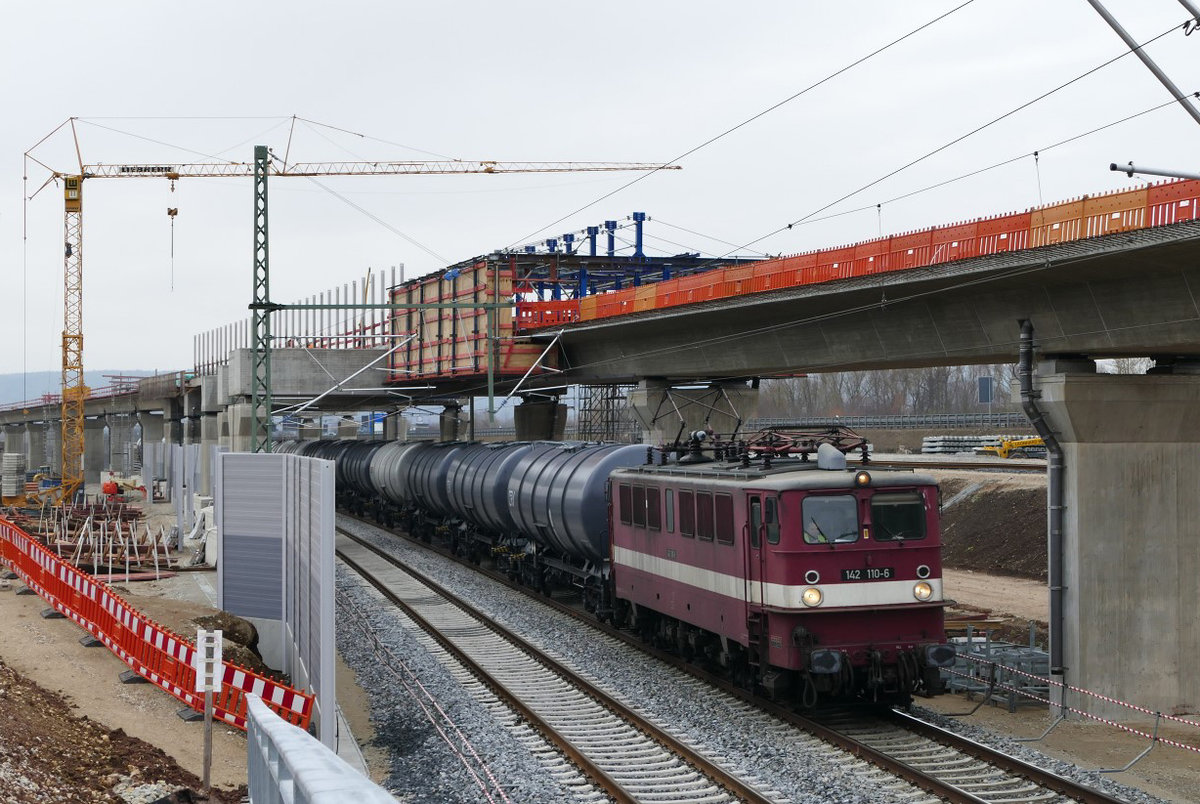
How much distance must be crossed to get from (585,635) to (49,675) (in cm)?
927

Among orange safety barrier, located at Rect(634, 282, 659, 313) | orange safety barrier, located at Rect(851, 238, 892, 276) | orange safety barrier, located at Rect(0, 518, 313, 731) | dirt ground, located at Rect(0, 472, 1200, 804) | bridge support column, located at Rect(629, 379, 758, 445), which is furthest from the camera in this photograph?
bridge support column, located at Rect(629, 379, 758, 445)

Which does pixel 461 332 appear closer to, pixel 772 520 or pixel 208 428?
pixel 208 428

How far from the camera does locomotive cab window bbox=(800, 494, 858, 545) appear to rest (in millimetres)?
15383

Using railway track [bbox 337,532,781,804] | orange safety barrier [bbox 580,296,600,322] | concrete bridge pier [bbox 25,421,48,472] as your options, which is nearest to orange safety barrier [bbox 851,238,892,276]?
railway track [bbox 337,532,781,804]

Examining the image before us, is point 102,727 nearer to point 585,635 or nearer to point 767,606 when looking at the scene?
point 767,606

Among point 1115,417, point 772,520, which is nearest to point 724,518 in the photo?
point 772,520

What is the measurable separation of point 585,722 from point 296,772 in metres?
11.7

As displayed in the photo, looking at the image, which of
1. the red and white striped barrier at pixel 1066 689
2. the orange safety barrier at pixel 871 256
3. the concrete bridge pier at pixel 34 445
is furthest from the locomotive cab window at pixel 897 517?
the concrete bridge pier at pixel 34 445

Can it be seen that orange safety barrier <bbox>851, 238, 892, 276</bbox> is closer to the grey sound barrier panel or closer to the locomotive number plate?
the locomotive number plate

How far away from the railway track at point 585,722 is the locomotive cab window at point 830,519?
9.88 ft

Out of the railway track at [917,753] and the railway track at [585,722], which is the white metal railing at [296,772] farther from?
the railway track at [917,753]

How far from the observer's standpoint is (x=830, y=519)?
15.5m

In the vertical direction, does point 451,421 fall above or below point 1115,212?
below

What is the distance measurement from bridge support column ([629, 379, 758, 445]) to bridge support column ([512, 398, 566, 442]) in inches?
477
